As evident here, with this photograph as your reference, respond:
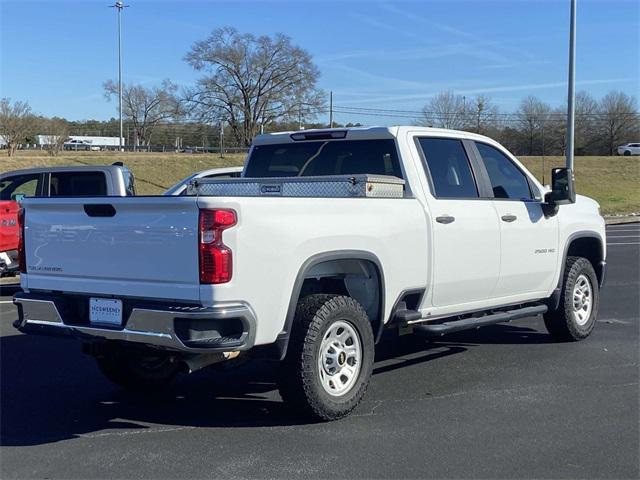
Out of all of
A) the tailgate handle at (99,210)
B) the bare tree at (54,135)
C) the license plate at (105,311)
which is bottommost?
the license plate at (105,311)

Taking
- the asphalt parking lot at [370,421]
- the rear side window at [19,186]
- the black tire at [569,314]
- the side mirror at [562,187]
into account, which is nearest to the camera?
the asphalt parking lot at [370,421]

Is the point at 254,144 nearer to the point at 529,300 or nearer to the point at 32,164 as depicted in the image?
the point at 529,300

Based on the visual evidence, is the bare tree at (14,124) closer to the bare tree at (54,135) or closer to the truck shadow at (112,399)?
the bare tree at (54,135)

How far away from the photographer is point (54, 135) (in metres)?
50.9

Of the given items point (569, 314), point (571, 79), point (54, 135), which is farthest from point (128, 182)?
point (54, 135)

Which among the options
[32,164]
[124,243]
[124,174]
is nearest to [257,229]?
[124,243]

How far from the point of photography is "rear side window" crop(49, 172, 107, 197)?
10984 mm

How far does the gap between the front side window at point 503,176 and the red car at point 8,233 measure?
293 inches

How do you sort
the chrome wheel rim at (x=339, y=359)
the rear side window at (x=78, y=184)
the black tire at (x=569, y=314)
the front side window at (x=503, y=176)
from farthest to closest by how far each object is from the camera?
the rear side window at (x=78, y=184), the black tire at (x=569, y=314), the front side window at (x=503, y=176), the chrome wheel rim at (x=339, y=359)

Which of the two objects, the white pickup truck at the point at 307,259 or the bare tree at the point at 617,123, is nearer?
the white pickup truck at the point at 307,259

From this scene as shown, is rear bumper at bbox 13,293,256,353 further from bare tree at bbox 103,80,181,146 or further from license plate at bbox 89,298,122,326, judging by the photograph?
bare tree at bbox 103,80,181,146

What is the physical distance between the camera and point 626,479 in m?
4.27

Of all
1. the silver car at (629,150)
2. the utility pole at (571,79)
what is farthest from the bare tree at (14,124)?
the silver car at (629,150)

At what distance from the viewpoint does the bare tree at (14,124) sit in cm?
4978
